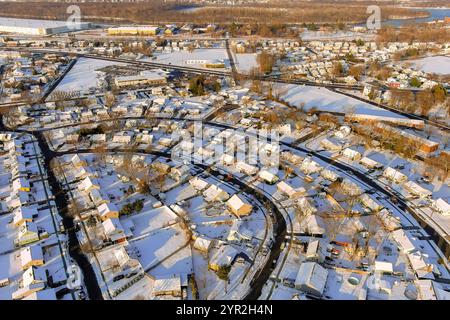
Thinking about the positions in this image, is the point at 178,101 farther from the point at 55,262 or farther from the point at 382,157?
the point at 55,262

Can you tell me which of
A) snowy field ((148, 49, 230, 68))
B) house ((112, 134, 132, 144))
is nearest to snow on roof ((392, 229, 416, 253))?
house ((112, 134, 132, 144))

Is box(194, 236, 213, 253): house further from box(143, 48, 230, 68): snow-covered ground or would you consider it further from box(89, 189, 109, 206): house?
box(143, 48, 230, 68): snow-covered ground

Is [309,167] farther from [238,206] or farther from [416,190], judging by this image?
[238,206]

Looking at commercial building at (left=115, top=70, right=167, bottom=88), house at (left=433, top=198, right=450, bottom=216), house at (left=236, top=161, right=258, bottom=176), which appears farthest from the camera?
commercial building at (left=115, top=70, right=167, bottom=88)

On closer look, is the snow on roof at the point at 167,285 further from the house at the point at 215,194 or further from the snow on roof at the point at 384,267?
the snow on roof at the point at 384,267

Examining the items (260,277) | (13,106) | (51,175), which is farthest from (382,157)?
(13,106)

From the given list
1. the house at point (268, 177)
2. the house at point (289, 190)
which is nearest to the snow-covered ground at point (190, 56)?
the house at point (268, 177)
